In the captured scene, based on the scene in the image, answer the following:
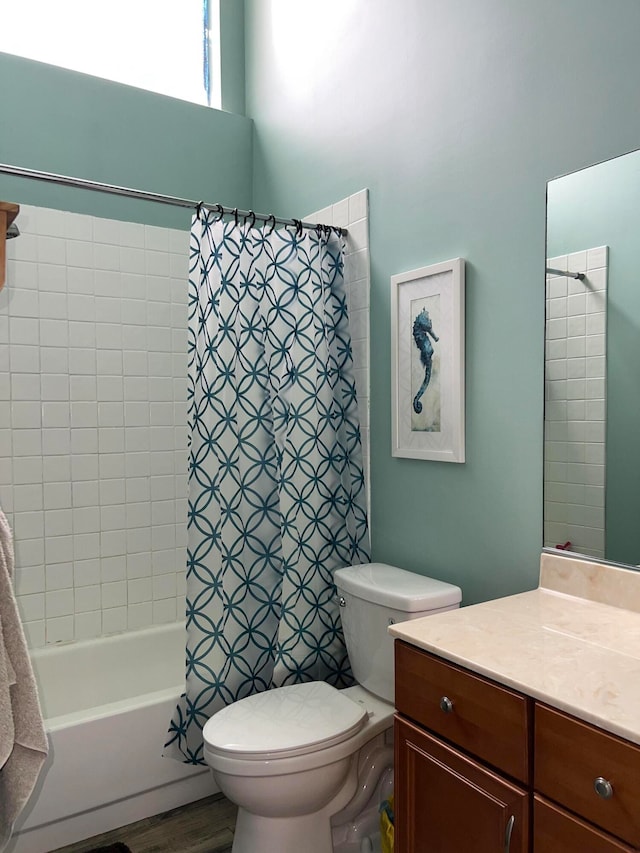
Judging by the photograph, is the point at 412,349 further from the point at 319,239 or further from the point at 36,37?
the point at 36,37

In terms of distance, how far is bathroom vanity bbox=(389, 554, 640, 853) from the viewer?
1070mm

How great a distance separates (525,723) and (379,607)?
85 cm

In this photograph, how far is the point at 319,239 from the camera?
2.44 meters

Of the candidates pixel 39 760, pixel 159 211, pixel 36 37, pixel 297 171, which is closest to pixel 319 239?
pixel 297 171

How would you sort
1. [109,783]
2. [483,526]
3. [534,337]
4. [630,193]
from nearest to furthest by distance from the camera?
[630,193] < [534,337] < [483,526] < [109,783]

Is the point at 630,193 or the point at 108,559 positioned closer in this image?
the point at 630,193

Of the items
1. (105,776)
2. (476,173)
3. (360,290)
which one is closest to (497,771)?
(105,776)

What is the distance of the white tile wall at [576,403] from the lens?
166 cm

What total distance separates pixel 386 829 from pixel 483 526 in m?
0.86

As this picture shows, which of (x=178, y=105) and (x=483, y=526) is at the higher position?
(x=178, y=105)

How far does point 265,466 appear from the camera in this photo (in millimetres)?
2285

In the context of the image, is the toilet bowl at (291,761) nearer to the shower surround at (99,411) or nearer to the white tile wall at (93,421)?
the shower surround at (99,411)

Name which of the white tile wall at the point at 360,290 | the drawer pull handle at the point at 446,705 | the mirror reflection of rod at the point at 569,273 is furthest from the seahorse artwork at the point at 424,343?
the drawer pull handle at the point at 446,705

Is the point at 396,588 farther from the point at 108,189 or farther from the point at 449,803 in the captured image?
the point at 108,189
